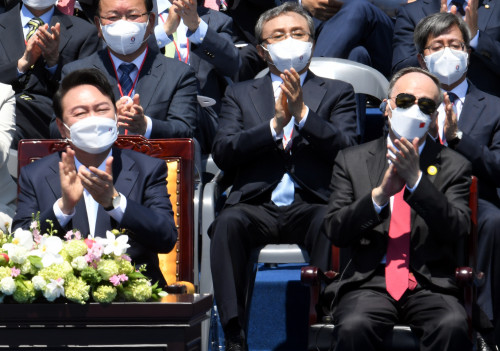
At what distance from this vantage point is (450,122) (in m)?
5.62

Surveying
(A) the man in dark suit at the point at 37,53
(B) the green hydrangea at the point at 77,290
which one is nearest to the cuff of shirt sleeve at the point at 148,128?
(A) the man in dark suit at the point at 37,53

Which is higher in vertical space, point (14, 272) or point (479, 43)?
point (479, 43)

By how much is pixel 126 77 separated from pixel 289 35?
0.97 meters

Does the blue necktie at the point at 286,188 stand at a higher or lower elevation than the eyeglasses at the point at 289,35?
lower

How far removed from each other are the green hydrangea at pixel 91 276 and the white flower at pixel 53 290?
3.9 inches

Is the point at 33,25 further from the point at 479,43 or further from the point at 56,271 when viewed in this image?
the point at 56,271

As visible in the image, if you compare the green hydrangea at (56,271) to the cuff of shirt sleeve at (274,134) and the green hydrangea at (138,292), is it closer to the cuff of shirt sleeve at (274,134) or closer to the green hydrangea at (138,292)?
the green hydrangea at (138,292)

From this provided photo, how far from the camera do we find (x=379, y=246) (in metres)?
5.07

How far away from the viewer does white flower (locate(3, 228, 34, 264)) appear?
3.91 metres

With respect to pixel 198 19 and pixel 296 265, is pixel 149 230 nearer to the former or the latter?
pixel 296 265

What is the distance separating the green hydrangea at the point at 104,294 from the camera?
3.77 metres

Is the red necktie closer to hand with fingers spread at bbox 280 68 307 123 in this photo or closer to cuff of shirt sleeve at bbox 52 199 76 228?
hand with fingers spread at bbox 280 68 307 123

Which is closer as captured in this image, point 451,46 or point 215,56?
point 451,46

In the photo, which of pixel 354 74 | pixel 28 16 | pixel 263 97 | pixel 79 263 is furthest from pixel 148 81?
pixel 79 263
